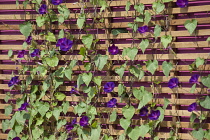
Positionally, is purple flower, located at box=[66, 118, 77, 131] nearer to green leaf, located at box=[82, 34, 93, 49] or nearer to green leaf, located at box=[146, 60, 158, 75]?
green leaf, located at box=[82, 34, 93, 49]

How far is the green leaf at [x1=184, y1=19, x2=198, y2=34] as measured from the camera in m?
2.89

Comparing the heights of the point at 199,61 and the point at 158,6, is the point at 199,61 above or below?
below

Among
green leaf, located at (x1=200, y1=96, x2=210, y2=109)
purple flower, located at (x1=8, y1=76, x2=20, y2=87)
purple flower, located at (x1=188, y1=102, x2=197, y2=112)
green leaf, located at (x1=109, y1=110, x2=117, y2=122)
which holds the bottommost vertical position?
green leaf, located at (x1=109, y1=110, x2=117, y2=122)

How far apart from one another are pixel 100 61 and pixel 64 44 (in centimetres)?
33

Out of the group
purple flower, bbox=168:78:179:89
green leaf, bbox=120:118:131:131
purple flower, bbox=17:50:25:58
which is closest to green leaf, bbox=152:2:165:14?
purple flower, bbox=168:78:179:89

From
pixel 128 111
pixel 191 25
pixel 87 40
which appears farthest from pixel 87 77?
pixel 191 25

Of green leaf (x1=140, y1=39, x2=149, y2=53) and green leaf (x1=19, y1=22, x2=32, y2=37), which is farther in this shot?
green leaf (x1=19, y1=22, x2=32, y2=37)

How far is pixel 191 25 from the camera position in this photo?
9.52 feet

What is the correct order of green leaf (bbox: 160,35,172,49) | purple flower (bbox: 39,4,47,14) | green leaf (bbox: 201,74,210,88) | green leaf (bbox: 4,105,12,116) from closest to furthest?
green leaf (bbox: 201,74,210,88) → green leaf (bbox: 160,35,172,49) → purple flower (bbox: 39,4,47,14) → green leaf (bbox: 4,105,12,116)

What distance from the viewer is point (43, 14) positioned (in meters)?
3.36

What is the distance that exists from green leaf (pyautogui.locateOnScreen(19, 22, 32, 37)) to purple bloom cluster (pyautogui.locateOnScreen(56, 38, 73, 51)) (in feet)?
0.98

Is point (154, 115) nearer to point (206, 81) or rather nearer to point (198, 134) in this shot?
point (198, 134)

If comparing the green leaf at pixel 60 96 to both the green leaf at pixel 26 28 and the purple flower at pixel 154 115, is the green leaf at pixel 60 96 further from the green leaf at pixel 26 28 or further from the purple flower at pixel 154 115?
the purple flower at pixel 154 115

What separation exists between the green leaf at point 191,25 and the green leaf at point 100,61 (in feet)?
2.20
